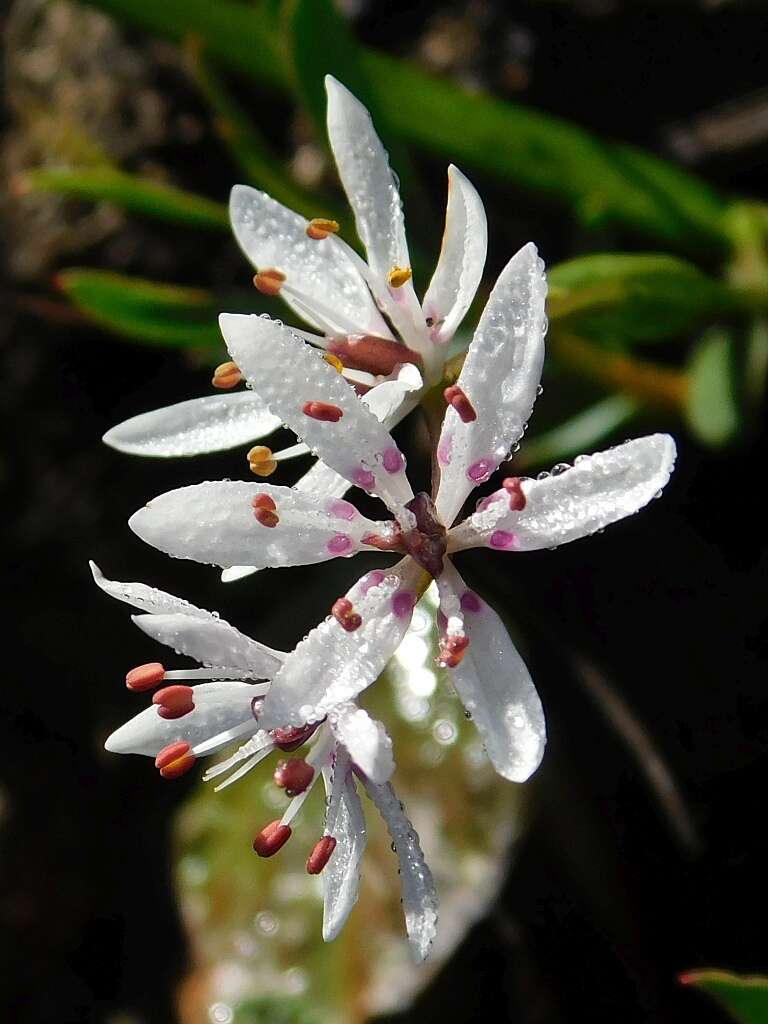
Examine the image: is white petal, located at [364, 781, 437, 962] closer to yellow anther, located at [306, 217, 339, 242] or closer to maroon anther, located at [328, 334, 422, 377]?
maroon anther, located at [328, 334, 422, 377]

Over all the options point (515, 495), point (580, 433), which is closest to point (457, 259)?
point (515, 495)

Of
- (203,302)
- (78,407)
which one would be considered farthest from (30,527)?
(203,302)

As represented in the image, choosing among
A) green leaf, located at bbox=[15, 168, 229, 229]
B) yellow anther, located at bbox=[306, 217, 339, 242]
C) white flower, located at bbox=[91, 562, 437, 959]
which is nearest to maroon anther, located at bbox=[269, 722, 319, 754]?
white flower, located at bbox=[91, 562, 437, 959]

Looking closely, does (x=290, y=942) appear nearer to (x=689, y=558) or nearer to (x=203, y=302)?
(x=689, y=558)

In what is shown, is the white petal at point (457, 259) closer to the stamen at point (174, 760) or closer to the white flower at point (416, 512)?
the white flower at point (416, 512)

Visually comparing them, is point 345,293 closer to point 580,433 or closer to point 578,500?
point 578,500

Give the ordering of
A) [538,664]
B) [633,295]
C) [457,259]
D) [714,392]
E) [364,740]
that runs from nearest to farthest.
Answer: [364,740], [457,259], [633,295], [714,392], [538,664]
